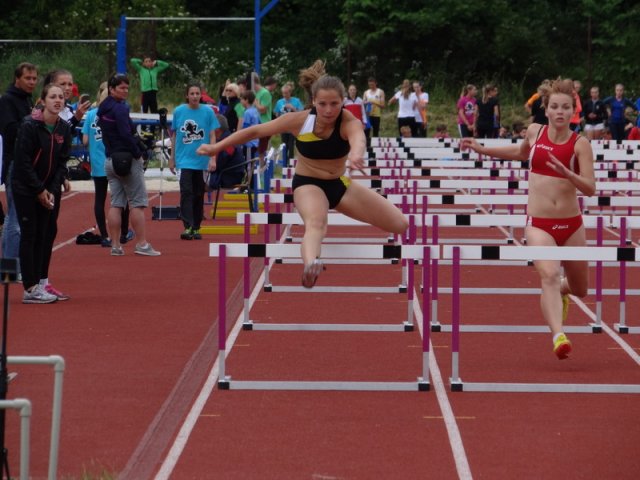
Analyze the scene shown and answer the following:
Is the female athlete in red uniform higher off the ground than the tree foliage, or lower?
lower

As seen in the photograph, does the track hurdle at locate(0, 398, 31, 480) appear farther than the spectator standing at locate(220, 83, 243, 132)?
No

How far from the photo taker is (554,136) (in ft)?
29.2

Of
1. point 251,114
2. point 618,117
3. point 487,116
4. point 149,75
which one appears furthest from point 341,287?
point 618,117

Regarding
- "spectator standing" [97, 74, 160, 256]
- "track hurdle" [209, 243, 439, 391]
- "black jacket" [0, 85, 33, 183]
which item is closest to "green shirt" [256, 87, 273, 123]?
"spectator standing" [97, 74, 160, 256]

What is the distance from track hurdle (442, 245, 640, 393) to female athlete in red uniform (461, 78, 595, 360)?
1.87 ft

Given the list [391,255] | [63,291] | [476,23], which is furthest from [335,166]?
[476,23]

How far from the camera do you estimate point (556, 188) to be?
351 inches

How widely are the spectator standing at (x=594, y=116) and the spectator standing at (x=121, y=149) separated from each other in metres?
20.3

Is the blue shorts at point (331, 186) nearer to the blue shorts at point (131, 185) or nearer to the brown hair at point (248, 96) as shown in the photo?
the blue shorts at point (131, 185)

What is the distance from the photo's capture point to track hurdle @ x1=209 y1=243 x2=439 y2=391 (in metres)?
8.01

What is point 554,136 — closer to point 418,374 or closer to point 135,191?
point 418,374

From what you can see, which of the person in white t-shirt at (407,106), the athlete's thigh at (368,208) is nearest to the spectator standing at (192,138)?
the athlete's thigh at (368,208)

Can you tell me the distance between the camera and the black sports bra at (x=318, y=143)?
8.72m

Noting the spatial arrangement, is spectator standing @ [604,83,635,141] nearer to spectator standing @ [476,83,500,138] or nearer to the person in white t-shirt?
spectator standing @ [476,83,500,138]
